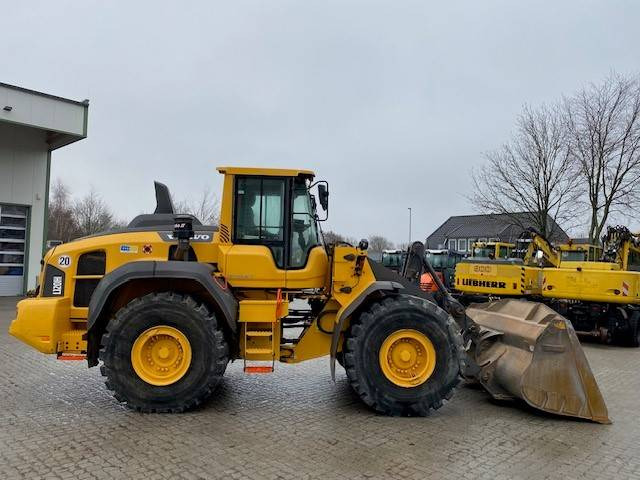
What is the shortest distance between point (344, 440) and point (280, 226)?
2.50m

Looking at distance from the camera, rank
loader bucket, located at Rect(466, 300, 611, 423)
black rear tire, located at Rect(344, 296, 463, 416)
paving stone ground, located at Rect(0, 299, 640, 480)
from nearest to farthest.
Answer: paving stone ground, located at Rect(0, 299, 640, 480) → loader bucket, located at Rect(466, 300, 611, 423) → black rear tire, located at Rect(344, 296, 463, 416)

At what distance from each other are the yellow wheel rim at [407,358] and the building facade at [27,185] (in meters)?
15.9

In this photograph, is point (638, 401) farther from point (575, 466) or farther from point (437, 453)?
point (437, 453)

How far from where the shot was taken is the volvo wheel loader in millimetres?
5734

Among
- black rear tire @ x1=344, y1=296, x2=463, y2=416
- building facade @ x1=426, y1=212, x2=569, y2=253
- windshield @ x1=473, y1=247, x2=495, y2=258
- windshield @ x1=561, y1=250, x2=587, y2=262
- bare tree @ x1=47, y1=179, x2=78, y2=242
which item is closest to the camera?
black rear tire @ x1=344, y1=296, x2=463, y2=416

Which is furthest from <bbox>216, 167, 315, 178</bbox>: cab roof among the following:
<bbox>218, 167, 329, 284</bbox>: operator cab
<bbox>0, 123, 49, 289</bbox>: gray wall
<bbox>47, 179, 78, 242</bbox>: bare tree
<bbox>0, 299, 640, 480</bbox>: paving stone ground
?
<bbox>47, 179, 78, 242</bbox>: bare tree

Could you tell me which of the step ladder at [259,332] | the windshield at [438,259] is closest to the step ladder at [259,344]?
the step ladder at [259,332]

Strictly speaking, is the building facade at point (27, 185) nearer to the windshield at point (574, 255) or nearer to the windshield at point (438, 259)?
the windshield at point (438, 259)

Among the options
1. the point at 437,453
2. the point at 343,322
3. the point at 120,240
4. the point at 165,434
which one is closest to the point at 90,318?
the point at 120,240

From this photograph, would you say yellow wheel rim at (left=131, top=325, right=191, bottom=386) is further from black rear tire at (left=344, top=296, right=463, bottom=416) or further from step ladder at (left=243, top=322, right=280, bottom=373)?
black rear tire at (left=344, top=296, right=463, bottom=416)

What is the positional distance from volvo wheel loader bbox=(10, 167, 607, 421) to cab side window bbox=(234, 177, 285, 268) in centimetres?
1

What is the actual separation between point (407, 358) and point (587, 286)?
26.7ft

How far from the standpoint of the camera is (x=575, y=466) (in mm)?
4547

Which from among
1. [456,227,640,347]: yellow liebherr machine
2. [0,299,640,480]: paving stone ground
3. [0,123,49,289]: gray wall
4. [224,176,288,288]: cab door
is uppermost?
[0,123,49,289]: gray wall
